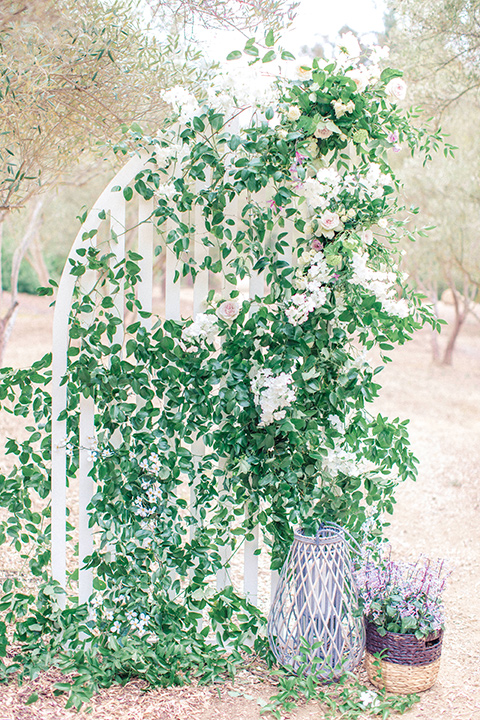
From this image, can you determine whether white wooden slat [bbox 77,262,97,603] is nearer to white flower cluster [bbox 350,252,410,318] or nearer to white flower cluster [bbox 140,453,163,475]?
white flower cluster [bbox 140,453,163,475]

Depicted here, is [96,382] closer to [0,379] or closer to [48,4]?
[0,379]

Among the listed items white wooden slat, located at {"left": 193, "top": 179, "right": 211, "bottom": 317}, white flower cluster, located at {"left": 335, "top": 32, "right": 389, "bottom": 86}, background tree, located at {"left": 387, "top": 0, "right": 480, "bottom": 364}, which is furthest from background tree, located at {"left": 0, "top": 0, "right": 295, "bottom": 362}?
background tree, located at {"left": 387, "top": 0, "right": 480, "bottom": 364}

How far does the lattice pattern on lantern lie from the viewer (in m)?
2.31

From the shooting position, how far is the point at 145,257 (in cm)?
239

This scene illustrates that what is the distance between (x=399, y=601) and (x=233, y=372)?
1041mm

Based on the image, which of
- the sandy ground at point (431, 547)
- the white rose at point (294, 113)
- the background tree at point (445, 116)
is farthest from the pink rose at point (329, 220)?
the background tree at point (445, 116)

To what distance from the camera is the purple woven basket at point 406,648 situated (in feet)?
7.51

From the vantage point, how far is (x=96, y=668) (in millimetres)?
2295

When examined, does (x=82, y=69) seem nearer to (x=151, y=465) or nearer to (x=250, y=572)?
(x=151, y=465)

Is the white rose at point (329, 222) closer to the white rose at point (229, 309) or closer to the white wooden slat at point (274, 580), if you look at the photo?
the white rose at point (229, 309)

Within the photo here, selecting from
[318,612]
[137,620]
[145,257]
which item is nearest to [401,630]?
[318,612]

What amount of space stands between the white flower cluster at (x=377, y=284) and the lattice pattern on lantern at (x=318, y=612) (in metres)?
0.86

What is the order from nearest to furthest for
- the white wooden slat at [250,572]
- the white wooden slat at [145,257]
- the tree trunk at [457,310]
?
the white wooden slat at [145,257]
the white wooden slat at [250,572]
the tree trunk at [457,310]

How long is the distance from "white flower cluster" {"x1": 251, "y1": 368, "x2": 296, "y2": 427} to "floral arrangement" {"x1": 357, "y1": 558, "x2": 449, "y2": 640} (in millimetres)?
730
